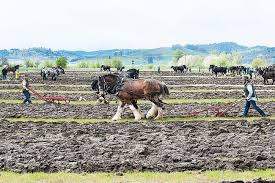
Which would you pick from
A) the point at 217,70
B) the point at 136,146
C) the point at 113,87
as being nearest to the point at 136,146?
the point at 136,146

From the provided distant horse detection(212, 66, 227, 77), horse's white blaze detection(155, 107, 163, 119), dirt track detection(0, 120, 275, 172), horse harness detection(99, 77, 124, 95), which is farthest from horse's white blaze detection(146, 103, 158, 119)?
distant horse detection(212, 66, 227, 77)

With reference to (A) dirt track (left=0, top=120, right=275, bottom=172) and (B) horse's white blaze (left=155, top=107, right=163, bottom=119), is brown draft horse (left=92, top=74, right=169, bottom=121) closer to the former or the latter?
(B) horse's white blaze (left=155, top=107, right=163, bottom=119)

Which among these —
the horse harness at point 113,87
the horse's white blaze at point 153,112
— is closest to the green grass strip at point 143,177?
the horse's white blaze at point 153,112

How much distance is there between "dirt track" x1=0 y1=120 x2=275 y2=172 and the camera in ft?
44.6

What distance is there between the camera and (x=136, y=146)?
53.0ft

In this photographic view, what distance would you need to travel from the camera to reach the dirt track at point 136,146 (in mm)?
13594

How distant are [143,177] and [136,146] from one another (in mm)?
3649

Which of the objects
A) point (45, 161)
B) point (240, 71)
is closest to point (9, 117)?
point (45, 161)

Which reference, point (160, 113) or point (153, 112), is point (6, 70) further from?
point (160, 113)

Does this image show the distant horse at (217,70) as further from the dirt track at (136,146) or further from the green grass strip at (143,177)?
the green grass strip at (143,177)

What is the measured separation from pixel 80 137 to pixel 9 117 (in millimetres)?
8233

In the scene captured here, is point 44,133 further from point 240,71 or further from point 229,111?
point 240,71

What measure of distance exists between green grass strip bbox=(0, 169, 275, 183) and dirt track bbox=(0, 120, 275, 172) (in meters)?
0.43

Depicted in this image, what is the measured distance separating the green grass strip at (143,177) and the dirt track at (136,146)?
43cm
